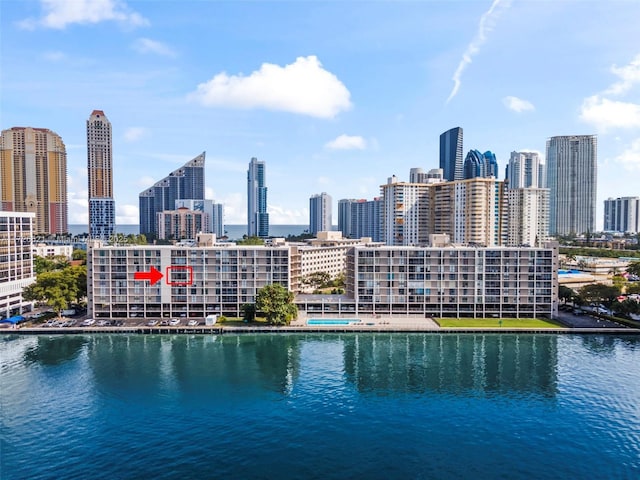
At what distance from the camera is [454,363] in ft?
216

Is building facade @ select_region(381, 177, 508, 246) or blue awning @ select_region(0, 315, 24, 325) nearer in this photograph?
blue awning @ select_region(0, 315, 24, 325)

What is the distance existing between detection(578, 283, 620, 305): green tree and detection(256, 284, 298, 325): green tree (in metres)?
57.1

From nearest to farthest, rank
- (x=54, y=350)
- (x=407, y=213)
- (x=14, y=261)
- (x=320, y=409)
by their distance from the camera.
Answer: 1. (x=320, y=409)
2. (x=54, y=350)
3. (x=14, y=261)
4. (x=407, y=213)

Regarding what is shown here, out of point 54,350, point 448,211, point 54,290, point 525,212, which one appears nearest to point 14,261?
point 54,290

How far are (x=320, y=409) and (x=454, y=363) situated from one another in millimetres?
24124

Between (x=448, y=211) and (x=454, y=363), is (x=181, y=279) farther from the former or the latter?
(x=448, y=211)

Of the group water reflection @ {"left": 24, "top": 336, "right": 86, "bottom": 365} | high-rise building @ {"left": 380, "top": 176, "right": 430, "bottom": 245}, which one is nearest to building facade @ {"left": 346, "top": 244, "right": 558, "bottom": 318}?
water reflection @ {"left": 24, "top": 336, "right": 86, "bottom": 365}

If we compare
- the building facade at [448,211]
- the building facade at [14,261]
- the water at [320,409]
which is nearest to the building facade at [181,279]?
the water at [320,409]

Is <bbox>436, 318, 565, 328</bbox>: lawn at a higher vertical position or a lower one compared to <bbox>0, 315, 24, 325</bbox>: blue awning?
lower

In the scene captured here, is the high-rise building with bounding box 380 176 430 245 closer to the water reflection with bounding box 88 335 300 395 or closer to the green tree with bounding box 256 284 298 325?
the green tree with bounding box 256 284 298 325

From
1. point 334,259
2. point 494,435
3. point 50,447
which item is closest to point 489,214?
point 334,259

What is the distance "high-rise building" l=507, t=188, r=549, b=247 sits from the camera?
6983 inches

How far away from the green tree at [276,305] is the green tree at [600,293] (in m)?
57.1

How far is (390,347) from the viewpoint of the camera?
242 feet
